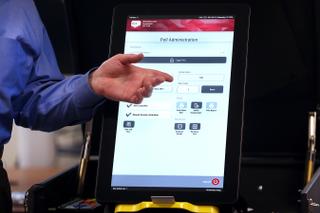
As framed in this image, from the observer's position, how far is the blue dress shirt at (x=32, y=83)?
1.60m

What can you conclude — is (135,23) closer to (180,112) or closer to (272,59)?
(180,112)

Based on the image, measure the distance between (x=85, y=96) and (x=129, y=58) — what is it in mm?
171

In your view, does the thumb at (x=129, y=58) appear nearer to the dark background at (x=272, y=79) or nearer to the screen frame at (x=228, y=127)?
the screen frame at (x=228, y=127)

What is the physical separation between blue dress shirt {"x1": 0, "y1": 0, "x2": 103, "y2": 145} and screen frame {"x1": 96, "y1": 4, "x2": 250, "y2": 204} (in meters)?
0.07

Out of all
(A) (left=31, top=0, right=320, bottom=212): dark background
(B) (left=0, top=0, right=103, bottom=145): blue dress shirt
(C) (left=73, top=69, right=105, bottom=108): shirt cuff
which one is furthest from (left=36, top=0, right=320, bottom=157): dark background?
(C) (left=73, top=69, right=105, bottom=108): shirt cuff

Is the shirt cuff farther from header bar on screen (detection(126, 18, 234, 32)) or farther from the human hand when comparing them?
header bar on screen (detection(126, 18, 234, 32))

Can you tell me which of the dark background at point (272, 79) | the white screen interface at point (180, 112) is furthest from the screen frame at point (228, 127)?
the dark background at point (272, 79)

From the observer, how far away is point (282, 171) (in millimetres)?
1815

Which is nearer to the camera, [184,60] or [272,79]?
[184,60]

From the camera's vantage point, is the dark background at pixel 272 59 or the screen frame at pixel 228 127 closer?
the screen frame at pixel 228 127

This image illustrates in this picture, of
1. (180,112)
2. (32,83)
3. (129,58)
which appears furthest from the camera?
(32,83)

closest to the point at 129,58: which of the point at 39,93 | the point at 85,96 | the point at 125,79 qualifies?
the point at 125,79

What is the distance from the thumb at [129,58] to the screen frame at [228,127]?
145mm

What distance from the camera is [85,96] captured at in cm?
162
